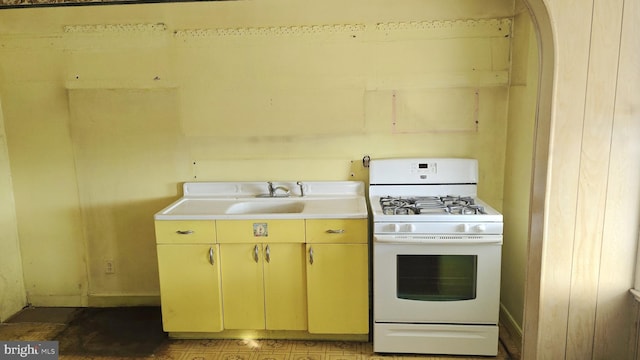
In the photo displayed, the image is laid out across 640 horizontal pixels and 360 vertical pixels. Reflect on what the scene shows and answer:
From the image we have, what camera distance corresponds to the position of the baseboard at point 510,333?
2.44 metres

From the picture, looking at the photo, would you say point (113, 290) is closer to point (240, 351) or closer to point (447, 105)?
point (240, 351)

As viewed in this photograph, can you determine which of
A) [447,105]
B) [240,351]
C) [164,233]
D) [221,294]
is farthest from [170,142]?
[447,105]

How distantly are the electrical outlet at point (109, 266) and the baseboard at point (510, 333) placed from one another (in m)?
2.73

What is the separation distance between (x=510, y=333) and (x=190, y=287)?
79.6 inches

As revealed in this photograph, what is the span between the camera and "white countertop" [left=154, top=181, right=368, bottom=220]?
258cm

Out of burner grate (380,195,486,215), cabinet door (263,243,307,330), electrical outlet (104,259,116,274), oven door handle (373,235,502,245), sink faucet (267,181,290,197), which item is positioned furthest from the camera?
electrical outlet (104,259,116,274)

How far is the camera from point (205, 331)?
2543mm

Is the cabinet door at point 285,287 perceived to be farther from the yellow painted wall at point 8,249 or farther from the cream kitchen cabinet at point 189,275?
the yellow painted wall at point 8,249

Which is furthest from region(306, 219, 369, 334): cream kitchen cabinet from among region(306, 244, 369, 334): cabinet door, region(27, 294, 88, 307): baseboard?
region(27, 294, 88, 307): baseboard

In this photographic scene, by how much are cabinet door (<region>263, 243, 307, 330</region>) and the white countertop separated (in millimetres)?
267

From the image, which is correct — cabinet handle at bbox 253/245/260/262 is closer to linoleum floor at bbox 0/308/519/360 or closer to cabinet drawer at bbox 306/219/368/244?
cabinet drawer at bbox 306/219/368/244

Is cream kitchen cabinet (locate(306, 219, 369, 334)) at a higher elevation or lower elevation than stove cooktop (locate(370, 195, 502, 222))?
lower

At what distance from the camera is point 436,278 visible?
2.33 metres

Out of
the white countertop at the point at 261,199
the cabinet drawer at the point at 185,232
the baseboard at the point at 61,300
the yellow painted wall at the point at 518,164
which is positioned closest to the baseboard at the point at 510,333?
the yellow painted wall at the point at 518,164
